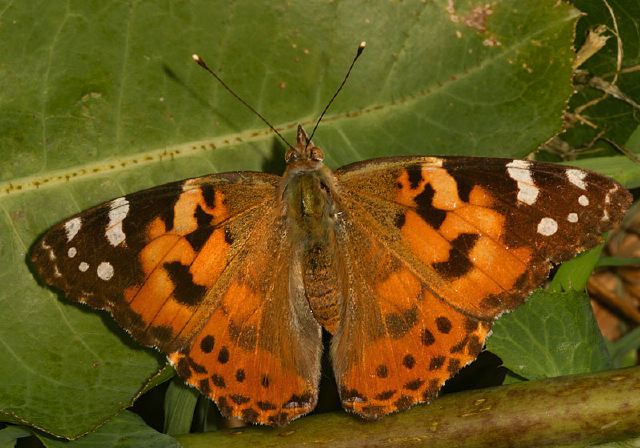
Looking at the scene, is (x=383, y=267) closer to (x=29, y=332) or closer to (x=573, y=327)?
(x=573, y=327)

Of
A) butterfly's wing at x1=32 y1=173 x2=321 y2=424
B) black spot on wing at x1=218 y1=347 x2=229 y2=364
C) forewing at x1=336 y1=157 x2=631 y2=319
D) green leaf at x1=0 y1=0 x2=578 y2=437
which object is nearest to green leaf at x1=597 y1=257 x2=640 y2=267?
green leaf at x1=0 y1=0 x2=578 y2=437

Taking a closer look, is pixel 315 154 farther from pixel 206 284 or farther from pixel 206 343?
pixel 206 343

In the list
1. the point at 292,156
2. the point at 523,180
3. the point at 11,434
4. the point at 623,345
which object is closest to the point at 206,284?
the point at 292,156

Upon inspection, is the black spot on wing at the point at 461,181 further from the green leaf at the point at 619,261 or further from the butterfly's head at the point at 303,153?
the green leaf at the point at 619,261

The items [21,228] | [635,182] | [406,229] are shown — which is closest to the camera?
[406,229]

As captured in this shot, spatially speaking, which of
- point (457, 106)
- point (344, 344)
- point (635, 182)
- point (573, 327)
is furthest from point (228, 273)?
point (635, 182)

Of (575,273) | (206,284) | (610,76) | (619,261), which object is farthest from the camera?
(619,261)
